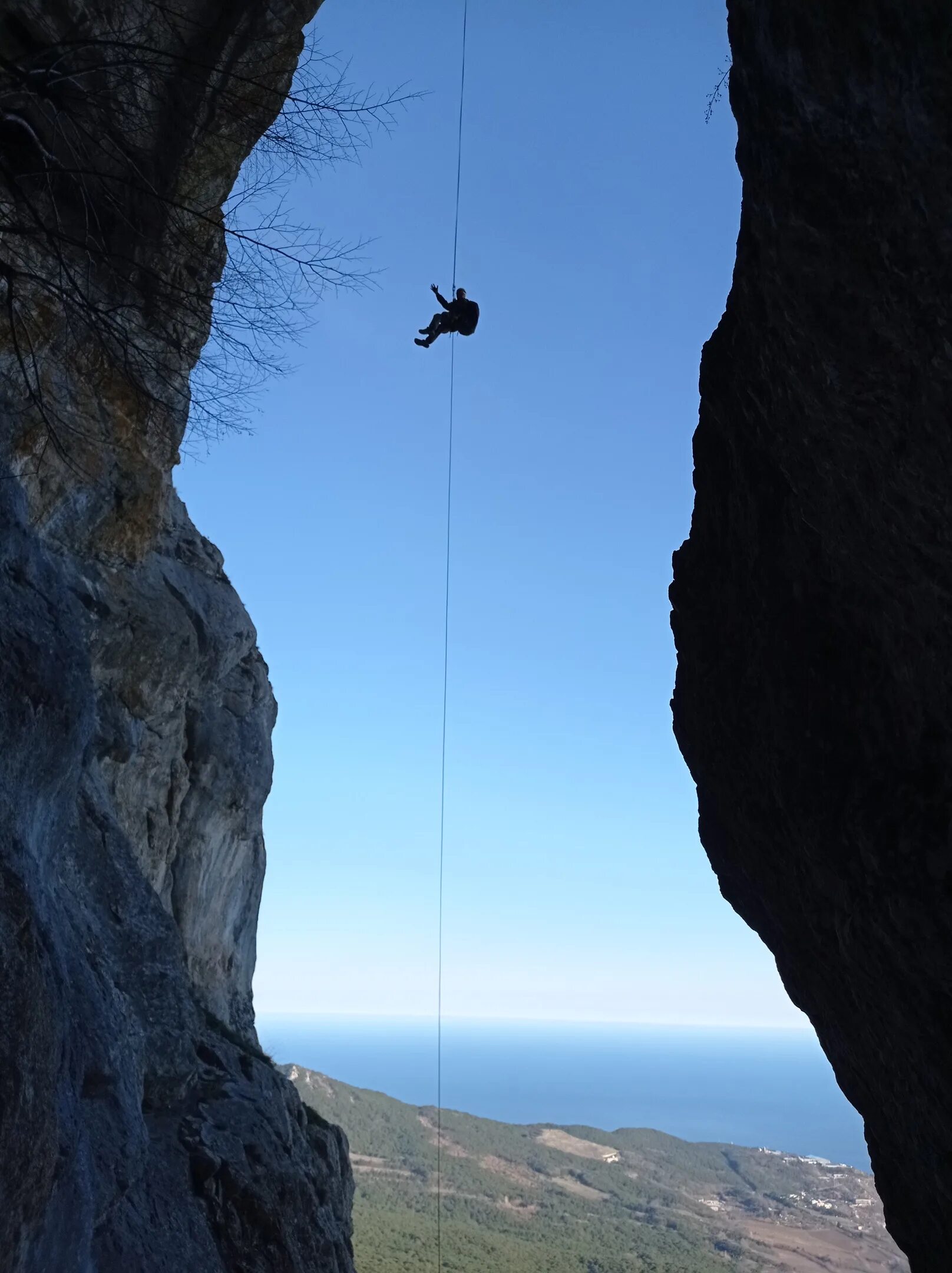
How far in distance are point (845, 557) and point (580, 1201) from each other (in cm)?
9938

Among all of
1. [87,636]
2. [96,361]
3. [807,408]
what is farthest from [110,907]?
[807,408]

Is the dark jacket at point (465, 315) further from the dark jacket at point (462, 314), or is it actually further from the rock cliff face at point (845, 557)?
the rock cliff face at point (845, 557)

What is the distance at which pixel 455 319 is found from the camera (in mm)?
12695


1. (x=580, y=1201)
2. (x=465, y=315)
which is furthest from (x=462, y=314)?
(x=580, y=1201)

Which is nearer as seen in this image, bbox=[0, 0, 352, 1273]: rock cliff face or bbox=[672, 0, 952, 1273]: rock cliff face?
bbox=[672, 0, 952, 1273]: rock cliff face

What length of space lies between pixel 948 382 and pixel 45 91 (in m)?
4.44

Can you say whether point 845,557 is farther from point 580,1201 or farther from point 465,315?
point 580,1201

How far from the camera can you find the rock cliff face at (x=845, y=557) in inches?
175

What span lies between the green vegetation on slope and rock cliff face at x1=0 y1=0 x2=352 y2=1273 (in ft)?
139

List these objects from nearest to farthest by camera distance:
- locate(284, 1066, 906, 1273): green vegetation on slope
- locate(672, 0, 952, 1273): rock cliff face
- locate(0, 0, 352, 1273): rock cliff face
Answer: locate(672, 0, 952, 1273): rock cliff face → locate(0, 0, 352, 1273): rock cliff face → locate(284, 1066, 906, 1273): green vegetation on slope

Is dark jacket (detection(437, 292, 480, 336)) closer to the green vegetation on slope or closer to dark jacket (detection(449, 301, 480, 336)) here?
dark jacket (detection(449, 301, 480, 336))

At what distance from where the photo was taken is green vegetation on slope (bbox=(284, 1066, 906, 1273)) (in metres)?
64.2

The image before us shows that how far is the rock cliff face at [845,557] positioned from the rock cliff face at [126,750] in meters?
2.87

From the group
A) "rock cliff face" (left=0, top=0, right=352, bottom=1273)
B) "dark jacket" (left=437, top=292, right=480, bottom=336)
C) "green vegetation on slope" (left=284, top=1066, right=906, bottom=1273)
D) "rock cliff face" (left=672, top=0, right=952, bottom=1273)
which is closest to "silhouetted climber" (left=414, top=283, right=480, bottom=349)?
"dark jacket" (left=437, top=292, right=480, bottom=336)
